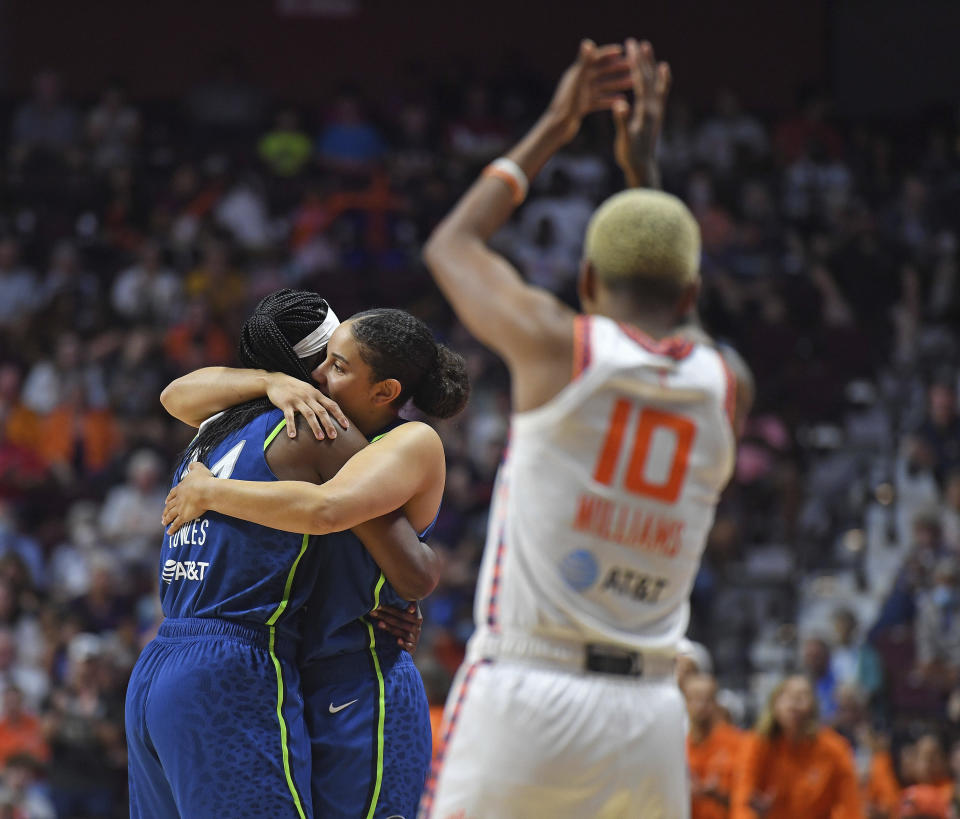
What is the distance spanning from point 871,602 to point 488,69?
9.02m

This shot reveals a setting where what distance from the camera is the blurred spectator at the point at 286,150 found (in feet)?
51.8

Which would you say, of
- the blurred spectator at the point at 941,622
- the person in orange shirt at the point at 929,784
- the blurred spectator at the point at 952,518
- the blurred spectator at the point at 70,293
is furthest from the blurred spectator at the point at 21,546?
the blurred spectator at the point at 952,518

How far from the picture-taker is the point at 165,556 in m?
4.02

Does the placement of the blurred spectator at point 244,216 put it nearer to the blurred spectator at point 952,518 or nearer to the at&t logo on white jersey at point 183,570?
the blurred spectator at point 952,518

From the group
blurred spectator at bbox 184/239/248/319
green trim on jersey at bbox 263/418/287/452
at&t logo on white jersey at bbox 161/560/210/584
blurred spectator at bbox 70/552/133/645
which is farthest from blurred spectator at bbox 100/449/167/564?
green trim on jersey at bbox 263/418/287/452

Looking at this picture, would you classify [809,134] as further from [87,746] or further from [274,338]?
[274,338]

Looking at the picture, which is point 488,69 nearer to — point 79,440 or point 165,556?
point 79,440

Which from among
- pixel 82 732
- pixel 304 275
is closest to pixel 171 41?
pixel 304 275

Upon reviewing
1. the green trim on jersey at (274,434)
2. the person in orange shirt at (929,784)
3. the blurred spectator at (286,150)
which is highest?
the blurred spectator at (286,150)

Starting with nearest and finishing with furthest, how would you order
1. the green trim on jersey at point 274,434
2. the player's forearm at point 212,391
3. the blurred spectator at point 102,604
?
1. the green trim on jersey at point 274,434
2. the player's forearm at point 212,391
3. the blurred spectator at point 102,604

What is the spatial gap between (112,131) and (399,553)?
1309 centimetres

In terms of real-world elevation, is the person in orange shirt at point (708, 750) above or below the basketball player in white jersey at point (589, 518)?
below

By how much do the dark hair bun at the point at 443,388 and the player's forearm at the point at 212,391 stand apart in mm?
441

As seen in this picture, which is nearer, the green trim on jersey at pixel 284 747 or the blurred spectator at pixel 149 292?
the green trim on jersey at pixel 284 747
